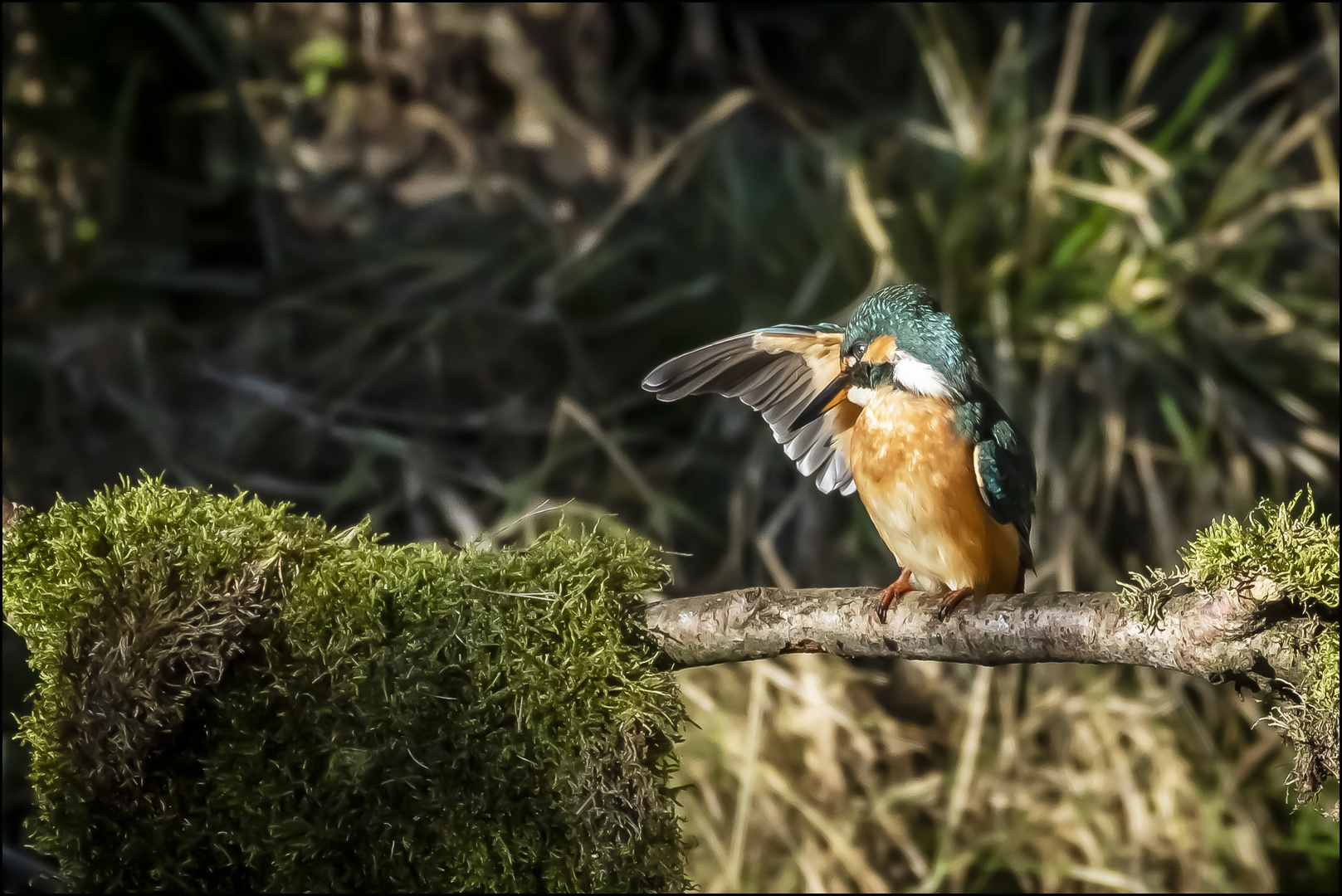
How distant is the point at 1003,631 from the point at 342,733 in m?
0.50

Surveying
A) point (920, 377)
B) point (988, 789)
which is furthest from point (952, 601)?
point (988, 789)

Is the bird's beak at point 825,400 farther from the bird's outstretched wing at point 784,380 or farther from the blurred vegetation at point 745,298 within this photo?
the blurred vegetation at point 745,298

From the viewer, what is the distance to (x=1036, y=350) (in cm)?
177

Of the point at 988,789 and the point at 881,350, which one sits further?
the point at 988,789

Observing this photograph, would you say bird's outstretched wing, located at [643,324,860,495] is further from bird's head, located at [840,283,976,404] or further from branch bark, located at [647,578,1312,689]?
branch bark, located at [647,578,1312,689]

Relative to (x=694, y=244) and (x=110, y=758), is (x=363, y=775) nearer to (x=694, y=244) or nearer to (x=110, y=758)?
(x=110, y=758)

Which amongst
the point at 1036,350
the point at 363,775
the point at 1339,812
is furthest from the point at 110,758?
the point at 1036,350

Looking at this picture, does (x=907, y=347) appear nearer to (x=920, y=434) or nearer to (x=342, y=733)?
(x=920, y=434)

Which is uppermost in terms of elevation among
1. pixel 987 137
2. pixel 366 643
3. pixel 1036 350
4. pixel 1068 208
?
pixel 987 137

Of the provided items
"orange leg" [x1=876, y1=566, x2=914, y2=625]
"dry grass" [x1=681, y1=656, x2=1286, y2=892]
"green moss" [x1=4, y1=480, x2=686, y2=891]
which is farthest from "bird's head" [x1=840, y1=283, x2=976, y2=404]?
"dry grass" [x1=681, y1=656, x2=1286, y2=892]

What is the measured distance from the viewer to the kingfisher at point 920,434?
2.79 feet

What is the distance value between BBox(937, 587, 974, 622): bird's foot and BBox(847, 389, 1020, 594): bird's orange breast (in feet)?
0.05

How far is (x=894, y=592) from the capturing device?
83 cm

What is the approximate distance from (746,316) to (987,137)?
1.83 ft
